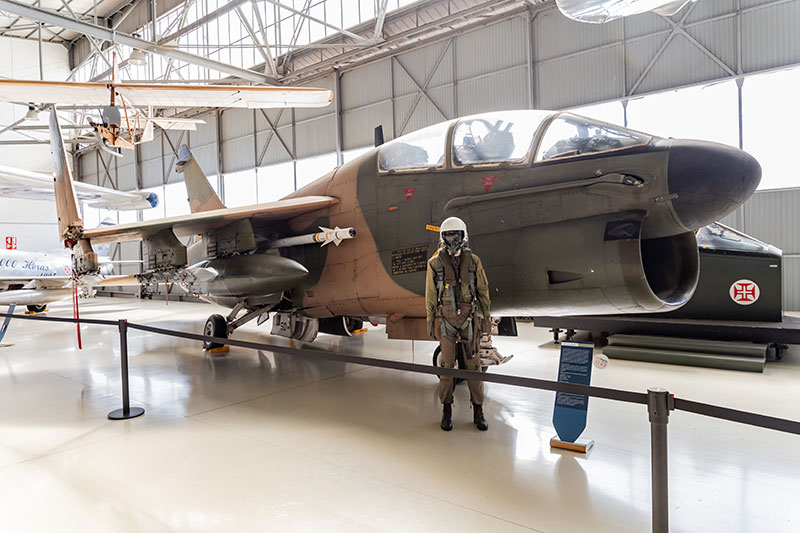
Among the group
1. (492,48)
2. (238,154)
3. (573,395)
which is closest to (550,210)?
(573,395)

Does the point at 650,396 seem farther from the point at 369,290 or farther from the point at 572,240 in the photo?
the point at 369,290

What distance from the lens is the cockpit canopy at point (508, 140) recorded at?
4047 mm

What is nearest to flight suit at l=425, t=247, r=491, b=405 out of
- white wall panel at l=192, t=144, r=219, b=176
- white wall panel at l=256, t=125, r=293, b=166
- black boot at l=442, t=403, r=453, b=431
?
black boot at l=442, t=403, r=453, b=431

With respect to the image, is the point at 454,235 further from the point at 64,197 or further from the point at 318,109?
the point at 318,109

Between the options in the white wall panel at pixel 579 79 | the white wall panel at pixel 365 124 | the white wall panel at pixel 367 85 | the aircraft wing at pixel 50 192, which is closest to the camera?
the white wall panel at pixel 579 79

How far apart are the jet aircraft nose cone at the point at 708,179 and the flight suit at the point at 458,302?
1.60 m

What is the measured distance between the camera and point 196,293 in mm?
8078

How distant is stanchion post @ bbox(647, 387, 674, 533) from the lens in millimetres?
2098

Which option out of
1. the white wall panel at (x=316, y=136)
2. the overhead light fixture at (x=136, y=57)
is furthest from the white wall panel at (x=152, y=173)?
the overhead light fixture at (x=136, y=57)

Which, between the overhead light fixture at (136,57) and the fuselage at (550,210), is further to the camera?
the overhead light fixture at (136,57)

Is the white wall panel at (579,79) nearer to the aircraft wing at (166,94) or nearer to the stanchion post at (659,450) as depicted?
the aircraft wing at (166,94)

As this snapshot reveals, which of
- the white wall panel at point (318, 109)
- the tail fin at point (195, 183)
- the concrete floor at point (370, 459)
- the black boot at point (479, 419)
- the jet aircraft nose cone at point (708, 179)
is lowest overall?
the concrete floor at point (370, 459)

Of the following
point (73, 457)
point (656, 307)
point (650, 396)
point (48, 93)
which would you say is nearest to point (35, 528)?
point (73, 457)

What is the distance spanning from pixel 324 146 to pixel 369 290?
12.4 meters
